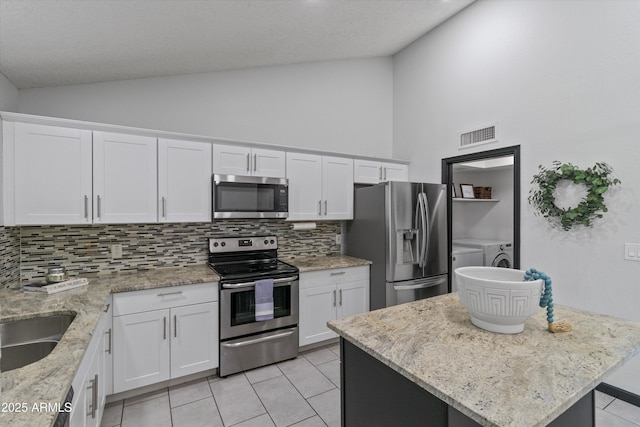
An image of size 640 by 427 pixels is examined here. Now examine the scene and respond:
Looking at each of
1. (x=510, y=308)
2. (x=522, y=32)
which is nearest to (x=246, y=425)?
(x=510, y=308)

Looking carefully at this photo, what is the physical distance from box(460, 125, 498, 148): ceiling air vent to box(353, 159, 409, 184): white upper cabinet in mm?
841

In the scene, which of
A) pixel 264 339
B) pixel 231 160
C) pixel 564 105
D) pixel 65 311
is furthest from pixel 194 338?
pixel 564 105

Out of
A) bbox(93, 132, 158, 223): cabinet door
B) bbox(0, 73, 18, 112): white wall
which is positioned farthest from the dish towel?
bbox(0, 73, 18, 112): white wall

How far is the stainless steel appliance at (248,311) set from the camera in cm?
262

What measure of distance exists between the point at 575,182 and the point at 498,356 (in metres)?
2.23

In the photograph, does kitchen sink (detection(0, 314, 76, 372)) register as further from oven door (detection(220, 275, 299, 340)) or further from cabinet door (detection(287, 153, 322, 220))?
cabinet door (detection(287, 153, 322, 220))

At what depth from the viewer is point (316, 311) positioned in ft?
10.2

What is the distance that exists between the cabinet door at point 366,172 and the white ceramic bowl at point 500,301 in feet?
7.97

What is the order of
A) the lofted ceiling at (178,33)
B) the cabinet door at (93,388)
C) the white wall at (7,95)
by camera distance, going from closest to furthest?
the cabinet door at (93,388), the lofted ceiling at (178,33), the white wall at (7,95)

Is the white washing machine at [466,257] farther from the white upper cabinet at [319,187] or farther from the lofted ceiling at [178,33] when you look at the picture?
the lofted ceiling at [178,33]

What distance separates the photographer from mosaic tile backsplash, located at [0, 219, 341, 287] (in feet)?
7.97

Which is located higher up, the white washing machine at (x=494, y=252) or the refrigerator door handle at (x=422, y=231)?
the refrigerator door handle at (x=422, y=231)

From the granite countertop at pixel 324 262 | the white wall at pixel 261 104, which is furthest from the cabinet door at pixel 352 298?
the white wall at pixel 261 104

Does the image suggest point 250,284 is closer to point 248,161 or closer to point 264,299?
point 264,299
